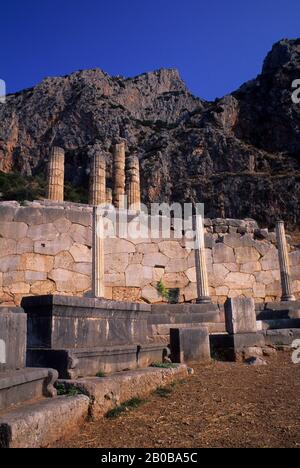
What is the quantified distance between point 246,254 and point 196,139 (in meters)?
39.5

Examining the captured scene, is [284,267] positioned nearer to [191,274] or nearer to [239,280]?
[239,280]

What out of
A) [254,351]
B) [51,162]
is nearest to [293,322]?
[254,351]

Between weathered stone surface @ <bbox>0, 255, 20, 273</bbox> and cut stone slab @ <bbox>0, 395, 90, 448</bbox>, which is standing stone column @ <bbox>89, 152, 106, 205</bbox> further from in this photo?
cut stone slab @ <bbox>0, 395, 90, 448</bbox>

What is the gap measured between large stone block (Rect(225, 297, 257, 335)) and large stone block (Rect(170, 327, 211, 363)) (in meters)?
→ 0.85

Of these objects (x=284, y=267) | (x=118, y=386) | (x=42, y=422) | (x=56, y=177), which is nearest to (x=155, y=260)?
(x=284, y=267)

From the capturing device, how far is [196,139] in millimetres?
50312

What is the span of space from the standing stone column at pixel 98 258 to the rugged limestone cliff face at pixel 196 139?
30661 millimetres

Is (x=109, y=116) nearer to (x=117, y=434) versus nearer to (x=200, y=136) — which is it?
(x=200, y=136)

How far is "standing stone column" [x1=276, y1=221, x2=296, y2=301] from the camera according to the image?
12016mm

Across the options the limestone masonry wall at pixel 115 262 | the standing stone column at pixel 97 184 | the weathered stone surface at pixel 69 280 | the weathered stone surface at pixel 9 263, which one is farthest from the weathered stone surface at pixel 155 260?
the standing stone column at pixel 97 184

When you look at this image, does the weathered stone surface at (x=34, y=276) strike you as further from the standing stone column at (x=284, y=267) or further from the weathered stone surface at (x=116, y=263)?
the standing stone column at (x=284, y=267)

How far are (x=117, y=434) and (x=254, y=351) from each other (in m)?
4.98

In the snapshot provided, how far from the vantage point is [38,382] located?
11.9ft

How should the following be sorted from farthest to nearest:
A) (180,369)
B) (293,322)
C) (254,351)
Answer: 1. (293,322)
2. (254,351)
3. (180,369)
